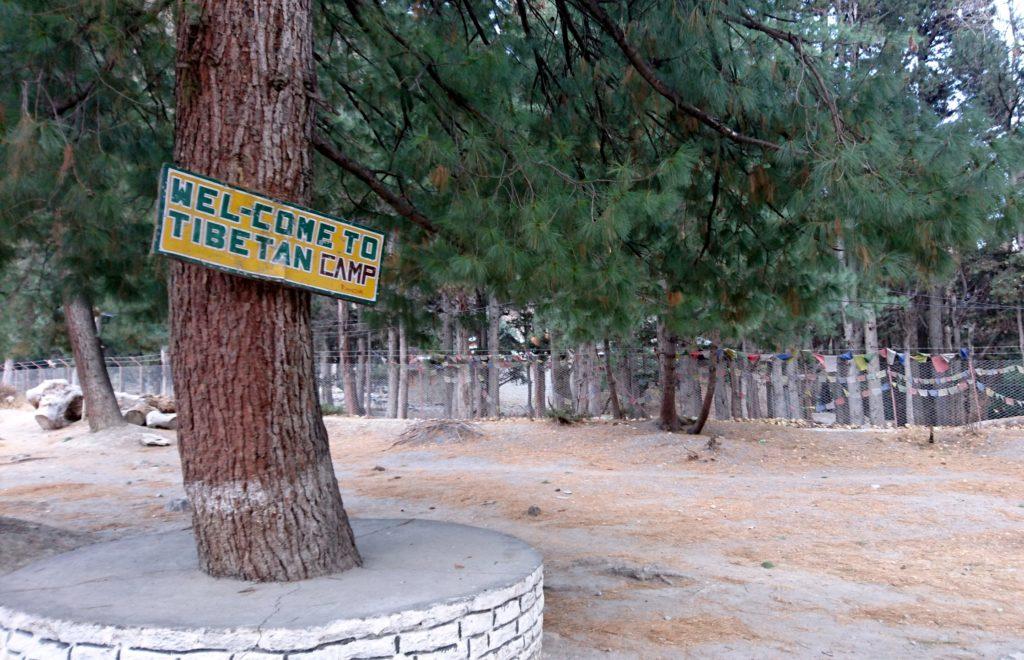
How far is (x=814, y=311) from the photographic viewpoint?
597 centimetres

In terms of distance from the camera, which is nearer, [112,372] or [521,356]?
[521,356]

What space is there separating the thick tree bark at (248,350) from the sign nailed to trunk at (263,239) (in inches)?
4.7

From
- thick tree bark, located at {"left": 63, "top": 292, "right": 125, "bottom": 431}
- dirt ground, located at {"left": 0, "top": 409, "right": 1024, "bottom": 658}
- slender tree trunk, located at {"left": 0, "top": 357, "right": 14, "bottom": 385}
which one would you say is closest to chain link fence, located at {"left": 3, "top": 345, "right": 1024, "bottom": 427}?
dirt ground, located at {"left": 0, "top": 409, "right": 1024, "bottom": 658}

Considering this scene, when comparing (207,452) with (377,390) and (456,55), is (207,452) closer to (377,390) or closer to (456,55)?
(456,55)

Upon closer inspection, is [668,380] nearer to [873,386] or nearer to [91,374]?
[873,386]

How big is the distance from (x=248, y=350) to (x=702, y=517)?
555cm

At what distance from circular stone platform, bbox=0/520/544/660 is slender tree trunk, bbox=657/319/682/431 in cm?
917

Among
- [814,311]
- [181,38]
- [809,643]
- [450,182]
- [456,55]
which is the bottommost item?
[809,643]

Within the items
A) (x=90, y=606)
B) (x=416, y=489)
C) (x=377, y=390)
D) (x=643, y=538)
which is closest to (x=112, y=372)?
(x=377, y=390)

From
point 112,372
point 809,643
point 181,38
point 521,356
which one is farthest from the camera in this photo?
point 112,372

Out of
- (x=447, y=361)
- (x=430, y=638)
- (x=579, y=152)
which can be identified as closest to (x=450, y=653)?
(x=430, y=638)

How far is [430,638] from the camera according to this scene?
2.93m

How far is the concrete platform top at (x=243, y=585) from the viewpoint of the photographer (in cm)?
285

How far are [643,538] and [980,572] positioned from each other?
255cm
